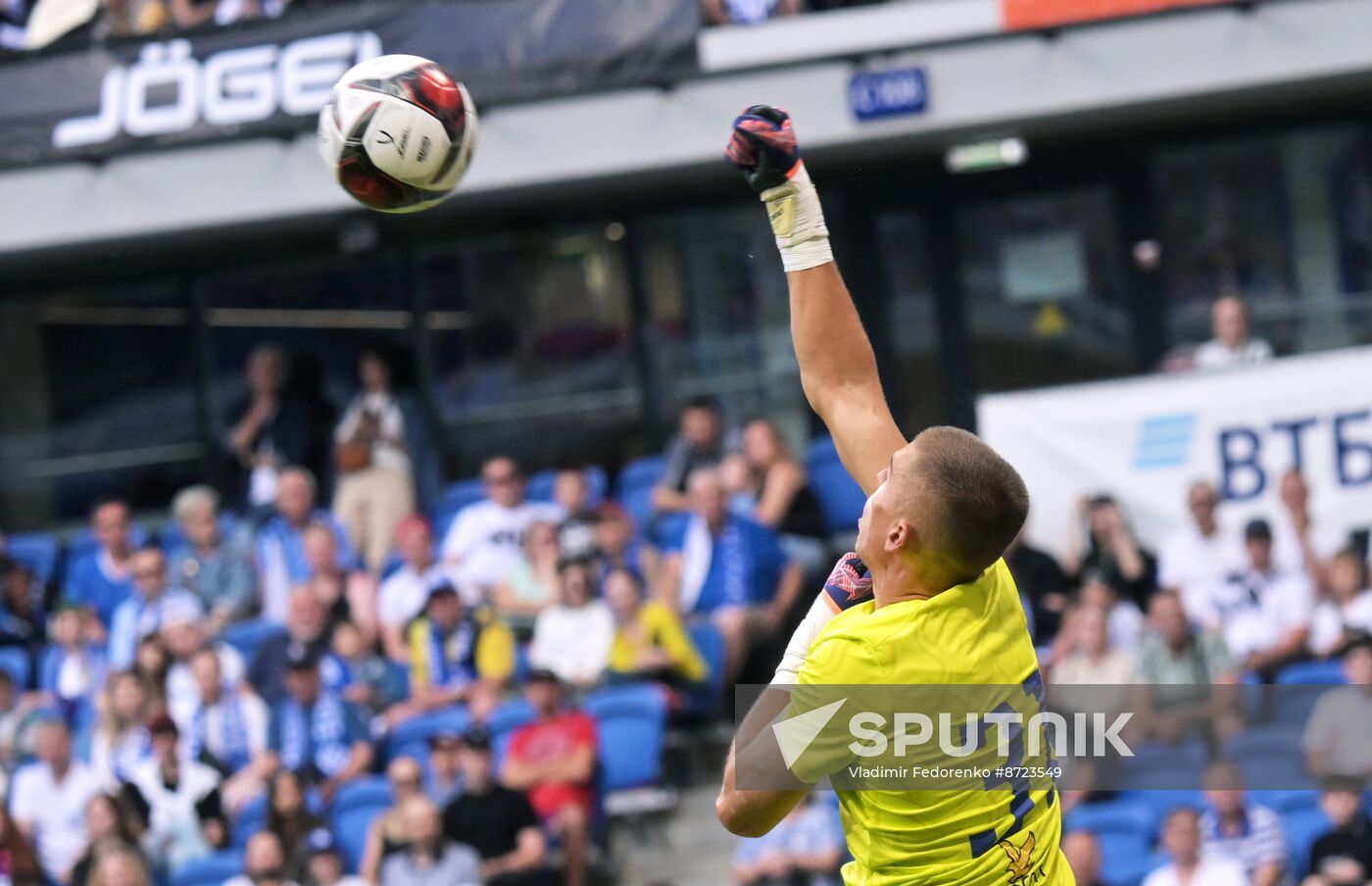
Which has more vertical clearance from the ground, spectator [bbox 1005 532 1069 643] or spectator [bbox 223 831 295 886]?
spectator [bbox 1005 532 1069 643]


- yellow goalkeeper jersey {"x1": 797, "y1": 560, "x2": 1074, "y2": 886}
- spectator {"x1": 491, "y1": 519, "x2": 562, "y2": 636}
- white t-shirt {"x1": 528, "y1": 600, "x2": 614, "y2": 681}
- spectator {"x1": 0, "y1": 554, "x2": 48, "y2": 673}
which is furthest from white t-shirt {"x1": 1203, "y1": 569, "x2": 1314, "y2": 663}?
spectator {"x1": 0, "y1": 554, "x2": 48, "y2": 673}

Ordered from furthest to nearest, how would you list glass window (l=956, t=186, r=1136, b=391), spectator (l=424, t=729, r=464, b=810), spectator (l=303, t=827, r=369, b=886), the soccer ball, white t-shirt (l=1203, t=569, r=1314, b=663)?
glass window (l=956, t=186, r=1136, b=391)
white t-shirt (l=1203, t=569, r=1314, b=663)
spectator (l=424, t=729, r=464, b=810)
spectator (l=303, t=827, r=369, b=886)
the soccer ball

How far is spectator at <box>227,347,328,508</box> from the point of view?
12055mm

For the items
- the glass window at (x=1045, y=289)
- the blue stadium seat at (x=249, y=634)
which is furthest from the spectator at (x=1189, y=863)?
the blue stadium seat at (x=249, y=634)

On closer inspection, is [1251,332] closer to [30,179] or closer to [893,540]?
[30,179]

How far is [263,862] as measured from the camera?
8.93 m

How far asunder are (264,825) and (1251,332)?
707 centimetres

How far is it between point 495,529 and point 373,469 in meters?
1.31

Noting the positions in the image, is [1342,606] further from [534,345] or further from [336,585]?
[534,345]

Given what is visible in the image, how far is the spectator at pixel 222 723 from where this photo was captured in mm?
9836

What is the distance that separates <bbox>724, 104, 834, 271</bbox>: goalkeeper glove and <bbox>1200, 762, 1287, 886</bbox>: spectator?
5.68m

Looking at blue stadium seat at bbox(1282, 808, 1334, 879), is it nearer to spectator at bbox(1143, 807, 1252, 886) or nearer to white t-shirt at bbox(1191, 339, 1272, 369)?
spectator at bbox(1143, 807, 1252, 886)

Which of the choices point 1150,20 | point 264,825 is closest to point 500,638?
point 264,825

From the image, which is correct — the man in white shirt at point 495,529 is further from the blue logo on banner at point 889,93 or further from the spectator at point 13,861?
the blue logo on banner at point 889,93
